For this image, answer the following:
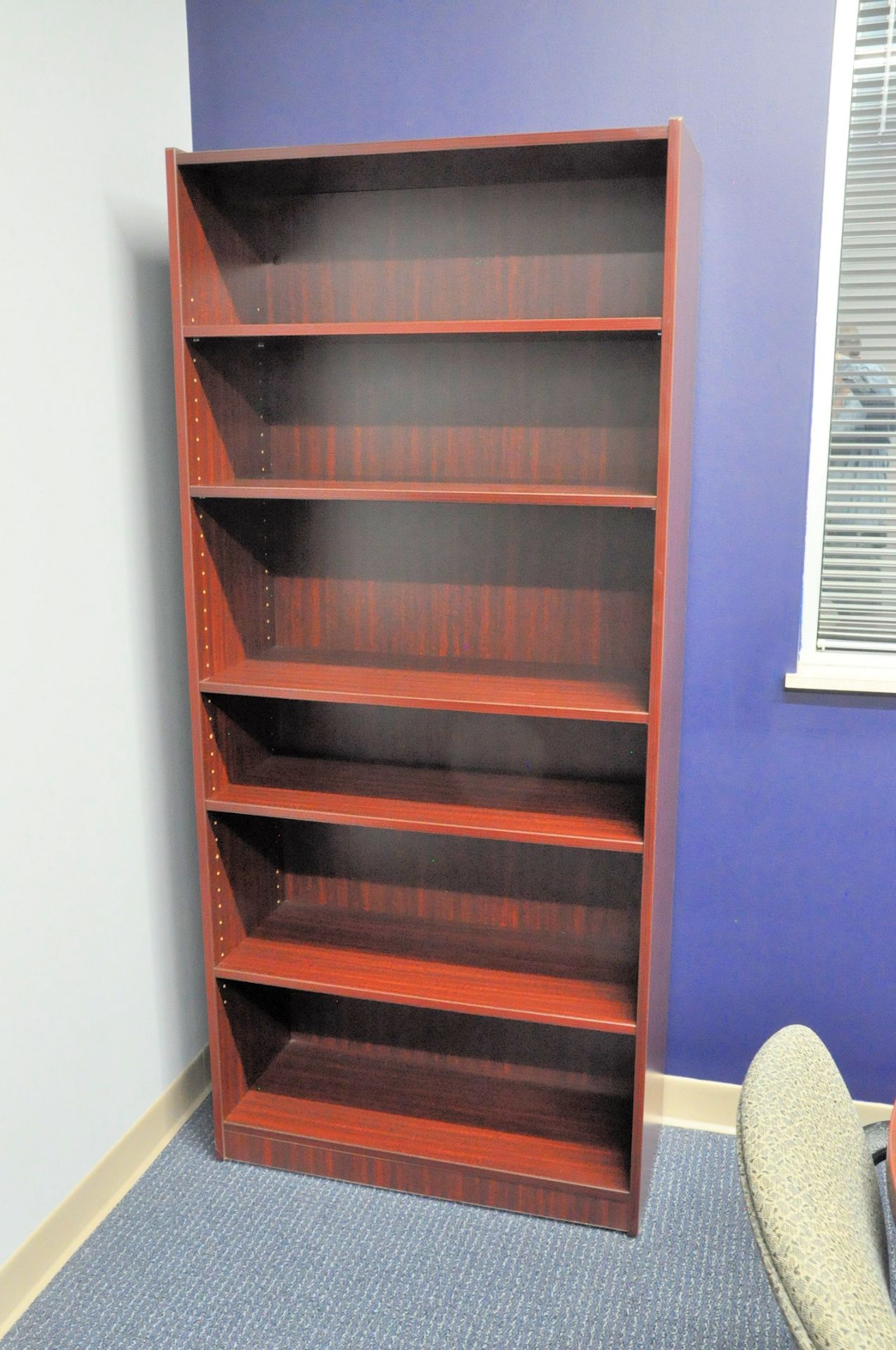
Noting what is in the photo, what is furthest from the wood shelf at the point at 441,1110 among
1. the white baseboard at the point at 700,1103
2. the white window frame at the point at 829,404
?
the white window frame at the point at 829,404

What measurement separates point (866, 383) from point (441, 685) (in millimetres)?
826

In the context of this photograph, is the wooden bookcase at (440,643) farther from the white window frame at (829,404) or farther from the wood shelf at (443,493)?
the white window frame at (829,404)

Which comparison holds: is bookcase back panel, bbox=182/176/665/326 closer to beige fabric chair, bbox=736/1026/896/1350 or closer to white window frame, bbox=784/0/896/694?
white window frame, bbox=784/0/896/694

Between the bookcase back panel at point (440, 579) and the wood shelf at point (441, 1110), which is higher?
the bookcase back panel at point (440, 579)

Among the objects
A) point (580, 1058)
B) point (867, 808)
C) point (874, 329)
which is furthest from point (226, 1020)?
point (874, 329)

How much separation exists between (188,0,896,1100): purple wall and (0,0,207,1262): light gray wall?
0.31m

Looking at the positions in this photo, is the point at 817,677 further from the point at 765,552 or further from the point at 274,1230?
the point at 274,1230

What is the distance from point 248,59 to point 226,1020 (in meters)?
1.64

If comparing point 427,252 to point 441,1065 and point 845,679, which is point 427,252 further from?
point 441,1065

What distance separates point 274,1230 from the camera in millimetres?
1712

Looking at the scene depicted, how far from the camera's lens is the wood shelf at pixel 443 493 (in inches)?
58.9

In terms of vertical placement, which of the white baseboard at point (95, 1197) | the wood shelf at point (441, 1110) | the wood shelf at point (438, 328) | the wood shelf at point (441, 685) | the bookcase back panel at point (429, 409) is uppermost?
the wood shelf at point (438, 328)

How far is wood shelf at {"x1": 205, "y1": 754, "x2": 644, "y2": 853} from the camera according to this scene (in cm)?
163

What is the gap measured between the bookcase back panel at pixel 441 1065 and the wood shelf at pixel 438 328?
43.0 inches
